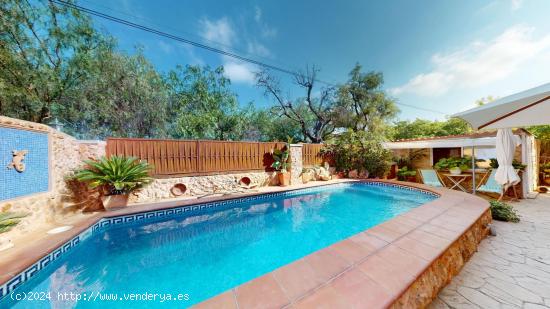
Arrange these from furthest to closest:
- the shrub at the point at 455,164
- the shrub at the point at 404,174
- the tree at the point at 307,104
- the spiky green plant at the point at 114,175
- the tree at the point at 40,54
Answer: the tree at the point at 307,104 → the shrub at the point at 404,174 → the tree at the point at 40,54 → the shrub at the point at 455,164 → the spiky green plant at the point at 114,175

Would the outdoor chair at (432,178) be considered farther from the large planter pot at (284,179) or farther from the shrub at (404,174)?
the large planter pot at (284,179)

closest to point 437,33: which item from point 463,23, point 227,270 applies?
point 463,23

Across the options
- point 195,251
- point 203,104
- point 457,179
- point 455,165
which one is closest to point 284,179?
point 195,251

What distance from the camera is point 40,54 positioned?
8.26 m

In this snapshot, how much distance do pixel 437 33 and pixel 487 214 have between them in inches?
404

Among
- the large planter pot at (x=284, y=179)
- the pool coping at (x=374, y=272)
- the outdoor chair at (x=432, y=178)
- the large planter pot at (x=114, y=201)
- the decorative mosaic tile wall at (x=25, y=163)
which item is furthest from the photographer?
the large planter pot at (x=284, y=179)

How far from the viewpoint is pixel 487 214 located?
383 centimetres

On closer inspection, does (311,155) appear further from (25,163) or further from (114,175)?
(25,163)

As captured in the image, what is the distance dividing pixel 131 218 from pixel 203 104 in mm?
11711

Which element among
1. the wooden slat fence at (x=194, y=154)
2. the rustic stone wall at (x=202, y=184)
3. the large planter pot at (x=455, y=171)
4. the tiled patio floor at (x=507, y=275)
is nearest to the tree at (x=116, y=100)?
the wooden slat fence at (x=194, y=154)

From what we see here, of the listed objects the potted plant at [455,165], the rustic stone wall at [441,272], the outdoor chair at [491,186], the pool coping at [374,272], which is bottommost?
the rustic stone wall at [441,272]

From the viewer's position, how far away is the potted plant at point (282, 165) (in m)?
9.45

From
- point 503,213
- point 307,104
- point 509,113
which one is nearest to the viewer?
point 509,113

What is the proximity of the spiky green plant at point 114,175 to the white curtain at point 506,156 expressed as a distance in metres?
10.8
